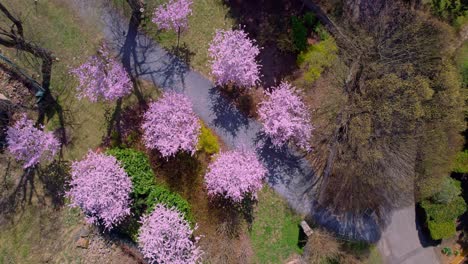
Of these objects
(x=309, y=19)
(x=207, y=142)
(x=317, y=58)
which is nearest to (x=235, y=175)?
(x=207, y=142)

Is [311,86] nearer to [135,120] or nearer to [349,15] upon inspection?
[349,15]

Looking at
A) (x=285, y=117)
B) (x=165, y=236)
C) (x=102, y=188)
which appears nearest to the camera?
(x=102, y=188)

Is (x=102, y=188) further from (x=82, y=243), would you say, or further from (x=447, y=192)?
(x=447, y=192)

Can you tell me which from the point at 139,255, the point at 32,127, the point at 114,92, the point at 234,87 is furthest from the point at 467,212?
the point at 32,127

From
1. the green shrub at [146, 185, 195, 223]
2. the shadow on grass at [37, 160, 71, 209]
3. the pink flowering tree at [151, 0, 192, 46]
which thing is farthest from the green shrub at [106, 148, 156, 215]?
the pink flowering tree at [151, 0, 192, 46]

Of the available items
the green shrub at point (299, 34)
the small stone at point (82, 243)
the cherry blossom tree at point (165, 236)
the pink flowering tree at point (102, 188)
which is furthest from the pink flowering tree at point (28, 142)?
the green shrub at point (299, 34)

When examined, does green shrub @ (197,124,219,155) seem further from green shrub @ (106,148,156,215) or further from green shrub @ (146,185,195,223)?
green shrub @ (106,148,156,215)
